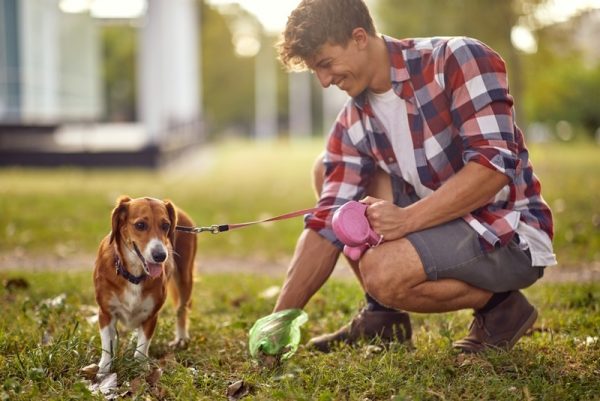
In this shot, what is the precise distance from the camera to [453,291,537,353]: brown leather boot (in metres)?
3.88

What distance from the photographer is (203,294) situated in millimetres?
5566

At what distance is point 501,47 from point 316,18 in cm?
1915

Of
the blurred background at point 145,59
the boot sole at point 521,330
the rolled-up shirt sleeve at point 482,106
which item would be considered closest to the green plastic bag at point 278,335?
the boot sole at point 521,330

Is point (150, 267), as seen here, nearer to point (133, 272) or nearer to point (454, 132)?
point (133, 272)

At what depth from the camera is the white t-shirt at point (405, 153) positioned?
3.77 m

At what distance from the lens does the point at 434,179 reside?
12.8 feet

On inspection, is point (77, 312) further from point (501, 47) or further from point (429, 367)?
point (501, 47)

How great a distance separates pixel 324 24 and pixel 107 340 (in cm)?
171

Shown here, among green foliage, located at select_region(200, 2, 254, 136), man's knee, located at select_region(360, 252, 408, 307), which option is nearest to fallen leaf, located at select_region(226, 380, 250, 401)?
man's knee, located at select_region(360, 252, 408, 307)

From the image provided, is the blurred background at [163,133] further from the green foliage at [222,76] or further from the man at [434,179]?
the green foliage at [222,76]

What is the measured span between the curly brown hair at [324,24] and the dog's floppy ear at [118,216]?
1.04 metres

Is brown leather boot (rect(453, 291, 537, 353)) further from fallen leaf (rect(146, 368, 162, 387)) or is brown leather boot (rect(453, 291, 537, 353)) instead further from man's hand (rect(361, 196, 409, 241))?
fallen leaf (rect(146, 368, 162, 387))

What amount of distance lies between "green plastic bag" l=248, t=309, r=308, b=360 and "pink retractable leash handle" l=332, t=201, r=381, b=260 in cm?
45

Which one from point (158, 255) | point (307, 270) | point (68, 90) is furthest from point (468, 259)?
point (68, 90)
